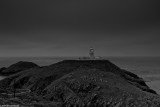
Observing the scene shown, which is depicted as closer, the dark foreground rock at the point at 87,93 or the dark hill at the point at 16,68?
the dark foreground rock at the point at 87,93

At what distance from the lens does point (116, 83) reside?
43062mm

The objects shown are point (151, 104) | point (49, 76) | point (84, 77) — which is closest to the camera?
point (151, 104)

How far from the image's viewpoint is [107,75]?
47.7 metres

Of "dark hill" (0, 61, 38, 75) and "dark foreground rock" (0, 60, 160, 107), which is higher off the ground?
"dark hill" (0, 61, 38, 75)

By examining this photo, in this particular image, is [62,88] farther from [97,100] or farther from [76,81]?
[97,100]

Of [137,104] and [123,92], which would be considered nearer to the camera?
[137,104]

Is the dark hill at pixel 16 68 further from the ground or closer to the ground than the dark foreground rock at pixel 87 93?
further from the ground

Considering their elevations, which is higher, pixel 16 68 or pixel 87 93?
pixel 16 68

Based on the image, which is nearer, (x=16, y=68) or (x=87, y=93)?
(x=87, y=93)

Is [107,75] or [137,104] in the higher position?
[107,75]

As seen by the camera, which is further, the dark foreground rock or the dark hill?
the dark hill

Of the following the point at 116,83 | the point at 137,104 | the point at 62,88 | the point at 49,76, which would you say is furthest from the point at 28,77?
the point at 137,104

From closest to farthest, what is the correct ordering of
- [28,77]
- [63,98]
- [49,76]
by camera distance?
1. [63,98]
2. [49,76]
3. [28,77]

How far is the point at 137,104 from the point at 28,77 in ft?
118
